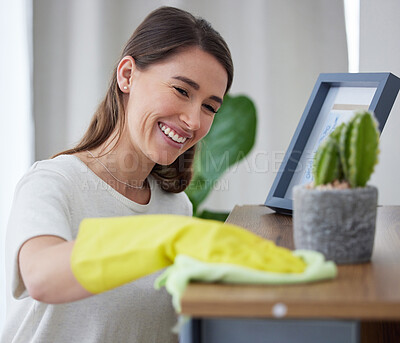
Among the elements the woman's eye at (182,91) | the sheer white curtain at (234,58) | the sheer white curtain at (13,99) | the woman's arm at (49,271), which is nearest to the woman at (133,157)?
the woman's eye at (182,91)

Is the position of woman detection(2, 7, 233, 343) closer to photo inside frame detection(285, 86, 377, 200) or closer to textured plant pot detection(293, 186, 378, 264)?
photo inside frame detection(285, 86, 377, 200)

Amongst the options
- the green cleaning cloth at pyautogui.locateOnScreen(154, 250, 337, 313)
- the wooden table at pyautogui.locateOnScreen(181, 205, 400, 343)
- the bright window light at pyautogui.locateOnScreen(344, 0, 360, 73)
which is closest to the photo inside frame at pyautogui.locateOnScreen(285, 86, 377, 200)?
the wooden table at pyautogui.locateOnScreen(181, 205, 400, 343)

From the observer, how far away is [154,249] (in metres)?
0.54

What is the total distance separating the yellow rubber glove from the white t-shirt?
0.36 metres

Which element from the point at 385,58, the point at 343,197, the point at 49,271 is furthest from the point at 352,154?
the point at 385,58

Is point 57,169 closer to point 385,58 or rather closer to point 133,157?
point 133,157

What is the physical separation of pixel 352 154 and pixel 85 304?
680 mm

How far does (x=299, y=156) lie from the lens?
1078 mm

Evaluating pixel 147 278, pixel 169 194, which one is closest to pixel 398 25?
pixel 169 194

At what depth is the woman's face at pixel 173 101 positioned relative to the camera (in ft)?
3.65

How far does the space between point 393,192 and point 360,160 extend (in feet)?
3.27

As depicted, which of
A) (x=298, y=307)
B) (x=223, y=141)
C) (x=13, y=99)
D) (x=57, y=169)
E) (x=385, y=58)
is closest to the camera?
(x=298, y=307)

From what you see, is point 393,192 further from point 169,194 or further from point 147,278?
point 147,278

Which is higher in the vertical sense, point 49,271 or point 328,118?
point 328,118
